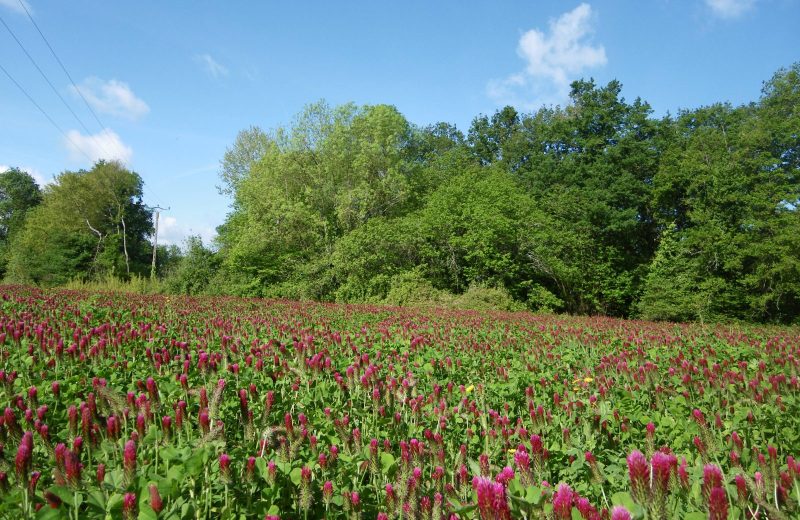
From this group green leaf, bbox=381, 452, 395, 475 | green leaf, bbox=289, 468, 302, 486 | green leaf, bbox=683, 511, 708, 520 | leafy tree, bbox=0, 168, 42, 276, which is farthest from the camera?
leafy tree, bbox=0, 168, 42, 276

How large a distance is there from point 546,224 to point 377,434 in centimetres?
2574

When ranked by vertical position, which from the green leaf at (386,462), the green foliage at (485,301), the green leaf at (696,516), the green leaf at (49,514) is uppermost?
the green foliage at (485,301)

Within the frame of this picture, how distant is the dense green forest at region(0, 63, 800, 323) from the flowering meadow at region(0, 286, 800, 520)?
15.4 m

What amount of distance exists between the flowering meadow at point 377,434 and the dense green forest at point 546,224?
1538 cm

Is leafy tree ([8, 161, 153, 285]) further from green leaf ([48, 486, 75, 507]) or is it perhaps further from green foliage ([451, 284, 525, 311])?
green leaf ([48, 486, 75, 507])

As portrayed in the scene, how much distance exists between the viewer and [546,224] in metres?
27.4

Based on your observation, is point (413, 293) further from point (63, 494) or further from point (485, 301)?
point (63, 494)

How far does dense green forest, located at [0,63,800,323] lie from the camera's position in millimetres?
24547

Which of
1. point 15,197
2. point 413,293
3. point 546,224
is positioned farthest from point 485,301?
point 15,197

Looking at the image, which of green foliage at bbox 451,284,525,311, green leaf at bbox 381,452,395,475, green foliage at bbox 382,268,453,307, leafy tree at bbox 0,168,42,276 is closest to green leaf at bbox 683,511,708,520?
green leaf at bbox 381,452,395,475

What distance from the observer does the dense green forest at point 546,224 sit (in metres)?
24.5

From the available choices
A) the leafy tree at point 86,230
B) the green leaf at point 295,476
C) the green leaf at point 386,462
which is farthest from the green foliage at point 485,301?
the leafy tree at point 86,230

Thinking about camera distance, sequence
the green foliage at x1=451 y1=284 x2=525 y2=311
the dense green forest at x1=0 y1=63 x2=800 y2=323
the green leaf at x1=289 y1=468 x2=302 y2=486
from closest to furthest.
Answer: the green leaf at x1=289 y1=468 x2=302 y2=486
the green foliage at x1=451 y1=284 x2=525 y2=311
the dense green forest at x1=0 y1=63 x2=800 y2=323

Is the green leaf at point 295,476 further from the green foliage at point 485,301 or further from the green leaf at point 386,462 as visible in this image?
the green foliage at point 485,301
